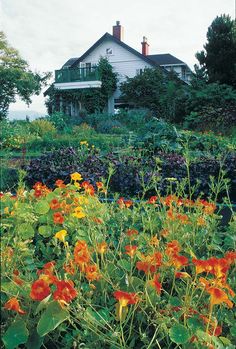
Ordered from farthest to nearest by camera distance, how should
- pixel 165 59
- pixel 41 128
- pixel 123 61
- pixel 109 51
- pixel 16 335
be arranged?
pixel 165 59 < pixel 109 51 < pixel 123 61 < pixel 41 128 < pixel 16 335

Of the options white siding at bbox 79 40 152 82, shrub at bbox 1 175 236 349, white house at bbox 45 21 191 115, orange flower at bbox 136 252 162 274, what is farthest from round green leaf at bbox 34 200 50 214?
white siding at bbox 79 40 152 82

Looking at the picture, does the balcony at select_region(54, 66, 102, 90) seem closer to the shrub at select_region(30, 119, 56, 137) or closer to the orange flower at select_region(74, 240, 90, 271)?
the shrub at select_region(30, 119, 56, 137)

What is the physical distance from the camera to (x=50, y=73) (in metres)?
Answer: 33.2

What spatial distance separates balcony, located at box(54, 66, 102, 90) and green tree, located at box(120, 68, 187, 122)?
1.77 meters

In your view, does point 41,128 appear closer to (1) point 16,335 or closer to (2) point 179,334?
(1) point 16,335

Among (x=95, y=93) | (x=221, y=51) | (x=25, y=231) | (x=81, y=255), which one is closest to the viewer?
(x=81, y=255)

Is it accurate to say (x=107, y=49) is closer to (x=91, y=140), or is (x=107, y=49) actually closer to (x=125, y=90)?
(x=125, y=90)

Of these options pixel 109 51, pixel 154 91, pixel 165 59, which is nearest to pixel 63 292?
pixel 154 91

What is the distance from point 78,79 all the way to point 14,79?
22.6 feet

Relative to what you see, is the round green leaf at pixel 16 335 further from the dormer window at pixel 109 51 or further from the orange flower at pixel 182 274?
the dormer window at pixel 109 51

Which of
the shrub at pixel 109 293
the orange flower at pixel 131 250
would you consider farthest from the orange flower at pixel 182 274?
the orange flower at pixel 131 250

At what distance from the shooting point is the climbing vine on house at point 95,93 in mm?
26766

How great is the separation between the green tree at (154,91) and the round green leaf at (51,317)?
2022cm

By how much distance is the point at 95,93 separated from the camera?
87.5ft
